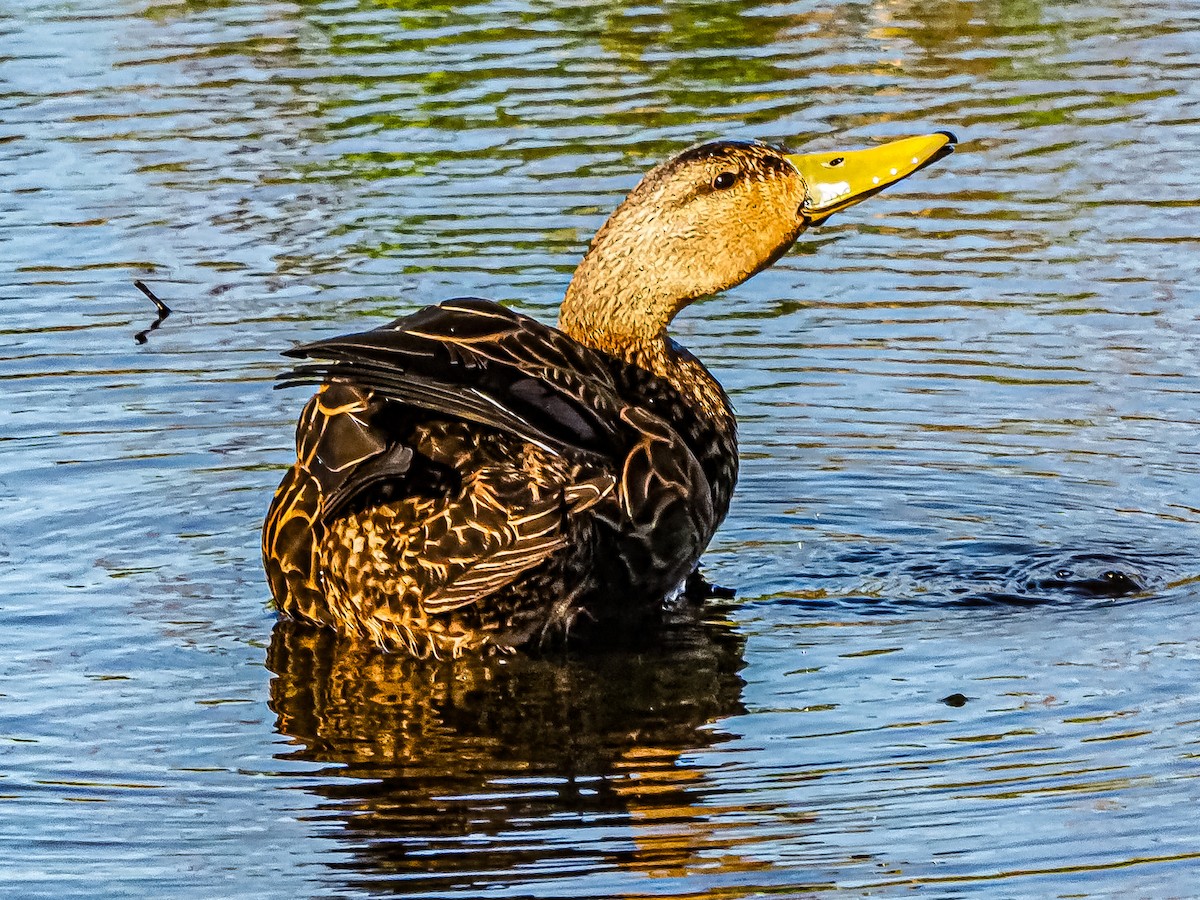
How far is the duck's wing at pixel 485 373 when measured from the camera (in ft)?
20.5

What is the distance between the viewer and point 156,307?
10.1 m

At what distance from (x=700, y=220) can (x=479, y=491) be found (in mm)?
1495

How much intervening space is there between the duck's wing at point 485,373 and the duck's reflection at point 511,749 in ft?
2.40

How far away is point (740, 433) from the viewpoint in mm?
8594

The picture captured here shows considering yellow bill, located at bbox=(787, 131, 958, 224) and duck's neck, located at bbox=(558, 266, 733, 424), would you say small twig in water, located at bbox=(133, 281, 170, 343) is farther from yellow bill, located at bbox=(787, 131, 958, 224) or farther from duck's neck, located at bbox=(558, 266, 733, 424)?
yellow bill, located at bbox=(787, 131, 958, 224)

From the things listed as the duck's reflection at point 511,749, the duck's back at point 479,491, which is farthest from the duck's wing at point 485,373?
the duck's reflection at point 511,749

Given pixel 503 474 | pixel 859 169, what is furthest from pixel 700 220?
pixel 503 474

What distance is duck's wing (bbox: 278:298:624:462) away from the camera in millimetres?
6250

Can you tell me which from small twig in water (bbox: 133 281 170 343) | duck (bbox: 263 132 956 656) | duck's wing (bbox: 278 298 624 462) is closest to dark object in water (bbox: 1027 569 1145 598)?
duck (bbox: 263 132 956 656)

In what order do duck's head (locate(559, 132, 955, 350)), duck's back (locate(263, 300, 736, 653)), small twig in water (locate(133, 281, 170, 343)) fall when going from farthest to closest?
small twig in water (locate(133, 281, 170, 343)) → duck's head (locate(559, 132, 955, 350)) → duck's back (locate(263, 300, 736, 653))

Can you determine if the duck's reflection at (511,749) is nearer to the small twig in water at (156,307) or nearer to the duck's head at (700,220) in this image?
the duck's head at (700,220)

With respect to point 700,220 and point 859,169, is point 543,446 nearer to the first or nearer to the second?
point 700,220

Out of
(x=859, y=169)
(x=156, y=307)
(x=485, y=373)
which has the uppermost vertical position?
(x=859, y=169)

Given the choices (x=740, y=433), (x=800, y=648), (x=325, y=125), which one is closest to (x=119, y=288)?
(x=325, y=125)
